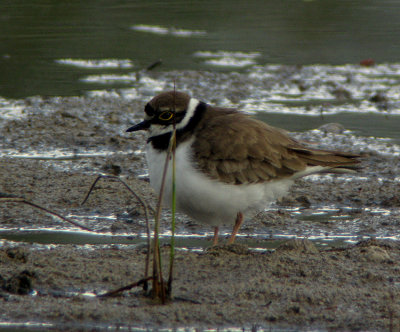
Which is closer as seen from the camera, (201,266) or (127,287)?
(127,287)

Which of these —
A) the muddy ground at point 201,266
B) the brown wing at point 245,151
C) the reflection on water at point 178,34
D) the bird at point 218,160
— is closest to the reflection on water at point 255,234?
the muddy ground at point 201,266

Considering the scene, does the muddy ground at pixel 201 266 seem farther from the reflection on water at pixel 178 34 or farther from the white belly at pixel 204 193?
the reflection on water at pixel 178 34

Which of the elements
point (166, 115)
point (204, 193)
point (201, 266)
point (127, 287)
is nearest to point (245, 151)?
point (204, 193)

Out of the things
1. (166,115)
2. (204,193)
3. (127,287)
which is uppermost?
(166,115)

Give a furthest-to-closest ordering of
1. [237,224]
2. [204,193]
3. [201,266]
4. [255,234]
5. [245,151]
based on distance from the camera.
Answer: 1. [255,234]
2. [237,224]
3. [245,151]
4. [204,193]
5. [201,266]

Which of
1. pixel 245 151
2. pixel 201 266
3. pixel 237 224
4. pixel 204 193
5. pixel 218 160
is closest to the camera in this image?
pixel 201 266

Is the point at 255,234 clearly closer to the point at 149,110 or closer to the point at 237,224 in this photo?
the point at 237,224

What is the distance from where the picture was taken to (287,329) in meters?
4.12

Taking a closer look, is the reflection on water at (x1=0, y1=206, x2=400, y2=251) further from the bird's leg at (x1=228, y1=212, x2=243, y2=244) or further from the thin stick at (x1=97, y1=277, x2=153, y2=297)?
the thin stick at (x1=97, y1=277, x2=153, y2=297)

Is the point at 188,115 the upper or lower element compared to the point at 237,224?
upper

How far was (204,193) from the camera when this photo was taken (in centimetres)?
520

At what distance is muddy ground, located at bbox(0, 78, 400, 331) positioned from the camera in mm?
4188

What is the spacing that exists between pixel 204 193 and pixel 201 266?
0.54m

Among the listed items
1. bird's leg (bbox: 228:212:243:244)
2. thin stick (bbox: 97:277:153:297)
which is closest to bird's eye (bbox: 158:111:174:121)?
bird's leg (bbox: 228:212:243:244)
